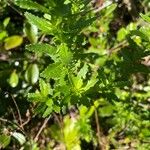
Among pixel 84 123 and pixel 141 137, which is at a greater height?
pixel 84 123

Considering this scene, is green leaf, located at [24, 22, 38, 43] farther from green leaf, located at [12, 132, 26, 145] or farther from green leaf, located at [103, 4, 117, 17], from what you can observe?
green leaf, located at [12, 132, 26, 145]

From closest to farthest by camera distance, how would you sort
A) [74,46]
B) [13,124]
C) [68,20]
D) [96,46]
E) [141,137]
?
[68,20]
[74,46]
[13,124]
[141,137]
[96,46]

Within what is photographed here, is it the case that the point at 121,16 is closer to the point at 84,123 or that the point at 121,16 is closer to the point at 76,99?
the point at 84,123

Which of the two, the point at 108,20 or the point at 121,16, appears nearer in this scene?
the point at 108,20

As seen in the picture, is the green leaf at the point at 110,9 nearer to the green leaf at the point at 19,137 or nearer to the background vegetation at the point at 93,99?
the background vegetation at the point at 93,99

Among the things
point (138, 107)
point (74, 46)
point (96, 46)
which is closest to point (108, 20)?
point (96, 46)

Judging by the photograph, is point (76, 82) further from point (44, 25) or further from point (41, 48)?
point (44, 25)

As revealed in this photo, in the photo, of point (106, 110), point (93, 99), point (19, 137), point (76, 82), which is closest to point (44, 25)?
point (76, 82)
